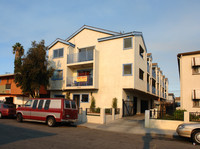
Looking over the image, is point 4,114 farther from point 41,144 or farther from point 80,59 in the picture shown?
point 41,144

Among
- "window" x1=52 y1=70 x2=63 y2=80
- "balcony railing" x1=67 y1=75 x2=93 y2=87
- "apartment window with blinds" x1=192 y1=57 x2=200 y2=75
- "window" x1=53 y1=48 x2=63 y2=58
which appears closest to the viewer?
"apartment window with blinds" x1=192 y1=57 x2=200 y2=75

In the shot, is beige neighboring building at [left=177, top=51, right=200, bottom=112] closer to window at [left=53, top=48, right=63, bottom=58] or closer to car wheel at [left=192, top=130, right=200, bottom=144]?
car wheel at [left=192, top=130, right=200, bottom=144]

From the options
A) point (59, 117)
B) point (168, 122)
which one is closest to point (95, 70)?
point (59, 117)

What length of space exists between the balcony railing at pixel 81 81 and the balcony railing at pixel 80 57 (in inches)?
84.2

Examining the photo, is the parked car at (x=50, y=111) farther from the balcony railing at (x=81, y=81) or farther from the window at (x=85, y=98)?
the window at (x=85, y=98)

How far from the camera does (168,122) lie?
41.6ft

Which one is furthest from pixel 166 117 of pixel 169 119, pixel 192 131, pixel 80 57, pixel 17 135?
pixel 80 57

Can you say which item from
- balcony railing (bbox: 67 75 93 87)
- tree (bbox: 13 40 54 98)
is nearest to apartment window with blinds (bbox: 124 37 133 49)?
balcony railing (bbox: 67 75 93 87)

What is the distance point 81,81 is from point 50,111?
8.12 m

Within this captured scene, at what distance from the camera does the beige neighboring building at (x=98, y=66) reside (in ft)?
63.4

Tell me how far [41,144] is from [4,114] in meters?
12.4

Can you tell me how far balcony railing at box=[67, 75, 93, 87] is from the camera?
20.7 metres

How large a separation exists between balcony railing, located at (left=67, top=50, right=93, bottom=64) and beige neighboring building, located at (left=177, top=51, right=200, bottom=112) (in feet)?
32.7

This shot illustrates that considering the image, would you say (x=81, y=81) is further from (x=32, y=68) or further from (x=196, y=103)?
(x=196, y=103)
